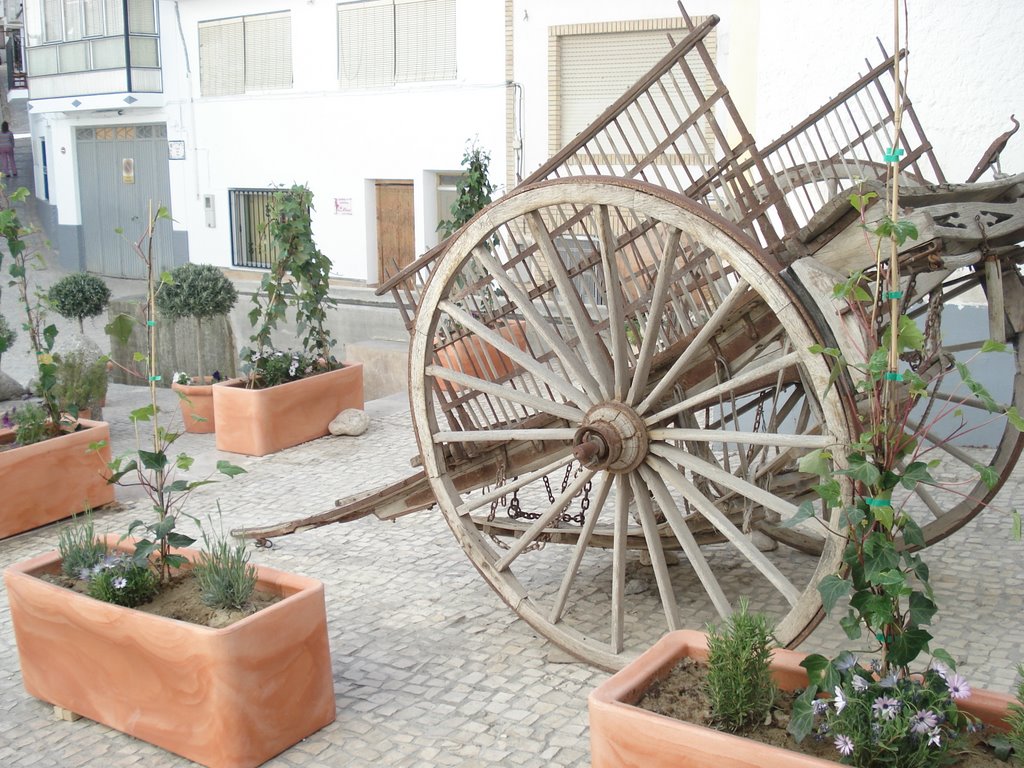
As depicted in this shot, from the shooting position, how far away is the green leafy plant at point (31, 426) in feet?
22.1

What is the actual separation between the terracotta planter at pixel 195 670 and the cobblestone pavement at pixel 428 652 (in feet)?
0.31

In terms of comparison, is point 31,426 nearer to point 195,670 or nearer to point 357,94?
point 195,670

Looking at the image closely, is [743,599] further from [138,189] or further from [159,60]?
[138,189]

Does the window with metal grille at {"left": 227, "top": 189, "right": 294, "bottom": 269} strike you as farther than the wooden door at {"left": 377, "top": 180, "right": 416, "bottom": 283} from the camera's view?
Yes

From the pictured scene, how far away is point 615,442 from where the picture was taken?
3959 millimetres

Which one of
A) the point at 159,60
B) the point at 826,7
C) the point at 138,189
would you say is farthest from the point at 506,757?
the point at 138,189

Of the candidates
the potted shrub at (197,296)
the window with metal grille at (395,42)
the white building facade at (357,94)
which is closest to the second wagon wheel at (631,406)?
the white building facade at (357,94)

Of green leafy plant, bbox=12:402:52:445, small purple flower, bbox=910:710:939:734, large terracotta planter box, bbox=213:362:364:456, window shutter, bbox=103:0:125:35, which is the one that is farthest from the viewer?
window shutter, bbox=103:0:125:35

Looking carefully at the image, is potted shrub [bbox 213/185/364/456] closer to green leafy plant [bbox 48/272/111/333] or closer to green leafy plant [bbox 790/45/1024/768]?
green leafy plant [bbox 48/272/111/333]

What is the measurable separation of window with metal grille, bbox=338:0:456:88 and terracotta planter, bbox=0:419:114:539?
1032 centimetres

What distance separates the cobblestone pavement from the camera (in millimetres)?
3891

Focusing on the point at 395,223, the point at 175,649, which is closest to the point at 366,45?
the point at 395,223

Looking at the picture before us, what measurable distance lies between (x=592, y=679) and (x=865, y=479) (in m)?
1.83

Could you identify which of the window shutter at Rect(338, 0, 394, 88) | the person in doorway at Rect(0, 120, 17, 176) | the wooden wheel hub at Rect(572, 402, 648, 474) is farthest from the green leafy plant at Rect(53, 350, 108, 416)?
the person in doorway at Rect(0, 120, 17, 176)
